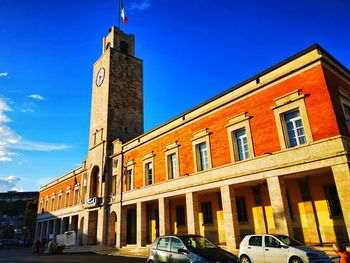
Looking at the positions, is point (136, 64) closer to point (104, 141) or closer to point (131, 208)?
point (104, 141)

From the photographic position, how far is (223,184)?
1706 cm

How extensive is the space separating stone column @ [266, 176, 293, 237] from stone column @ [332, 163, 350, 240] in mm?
2665

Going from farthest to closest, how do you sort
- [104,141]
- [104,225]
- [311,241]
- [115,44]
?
[115,44] → [104,141] → [104,225] → [311,241]

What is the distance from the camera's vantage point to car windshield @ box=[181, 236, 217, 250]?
8.99 metres

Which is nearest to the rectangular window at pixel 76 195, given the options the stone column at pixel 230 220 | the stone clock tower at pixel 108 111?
the stone clock tower at pixel 108 111

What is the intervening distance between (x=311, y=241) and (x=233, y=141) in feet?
23.0

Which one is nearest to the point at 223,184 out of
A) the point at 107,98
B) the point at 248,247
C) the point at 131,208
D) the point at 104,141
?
the point at 248,247

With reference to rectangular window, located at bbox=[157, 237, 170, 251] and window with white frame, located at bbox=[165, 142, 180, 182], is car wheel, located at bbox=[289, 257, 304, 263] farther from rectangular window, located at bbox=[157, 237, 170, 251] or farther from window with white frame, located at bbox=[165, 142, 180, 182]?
window with white frame, located at bbox=[165, 142, 180, 182]

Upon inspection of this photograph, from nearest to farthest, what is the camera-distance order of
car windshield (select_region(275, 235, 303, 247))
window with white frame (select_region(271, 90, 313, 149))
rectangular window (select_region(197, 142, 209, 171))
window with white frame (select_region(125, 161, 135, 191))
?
1. car windshield (select_region(275, 235, 303, 247))
2. window with white frame (select_region(271, 90, 313, 149))
3. rectangular window (select_region(197, 142, 209, 171))
4. window with white frame (select_region(125, 161, 135, 191))

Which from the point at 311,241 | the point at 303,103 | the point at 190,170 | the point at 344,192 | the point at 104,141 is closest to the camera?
the point at 344,192

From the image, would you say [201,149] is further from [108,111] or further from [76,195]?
[76,195]

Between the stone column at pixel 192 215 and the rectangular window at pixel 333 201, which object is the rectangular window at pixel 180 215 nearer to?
the stone column at pixel 192 215

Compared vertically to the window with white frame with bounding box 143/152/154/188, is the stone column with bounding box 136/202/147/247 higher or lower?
lower

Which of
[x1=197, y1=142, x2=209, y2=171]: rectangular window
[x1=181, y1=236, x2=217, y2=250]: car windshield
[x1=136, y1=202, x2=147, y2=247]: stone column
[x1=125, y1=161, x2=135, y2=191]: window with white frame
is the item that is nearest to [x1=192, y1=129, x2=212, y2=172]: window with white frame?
[x1=197, y1=142, x2=209, y2=171]: rectangular window
